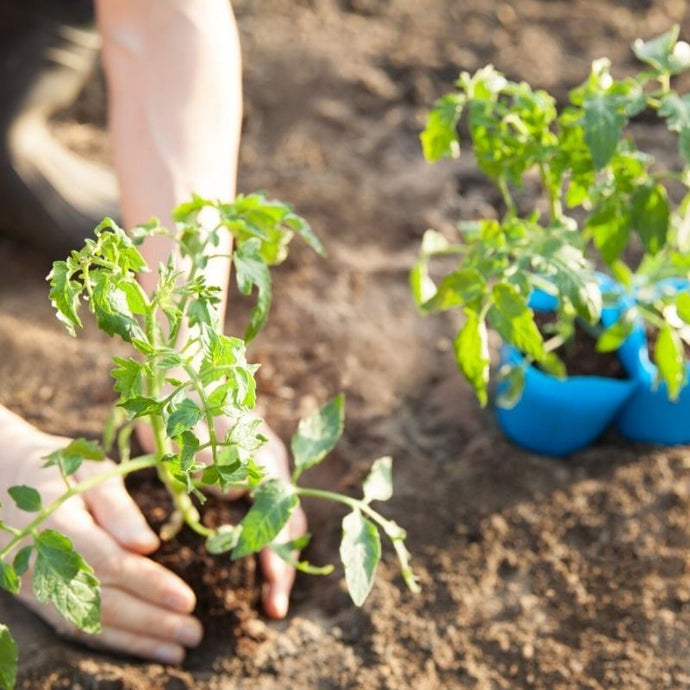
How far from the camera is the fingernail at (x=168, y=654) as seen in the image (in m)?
1.55

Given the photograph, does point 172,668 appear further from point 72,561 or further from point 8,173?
point 8,173

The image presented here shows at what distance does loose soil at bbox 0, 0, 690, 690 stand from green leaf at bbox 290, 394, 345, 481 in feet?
1.04

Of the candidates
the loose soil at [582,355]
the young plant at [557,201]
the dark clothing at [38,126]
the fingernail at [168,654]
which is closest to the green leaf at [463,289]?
the young plant at [557,201]

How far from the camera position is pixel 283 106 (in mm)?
2723

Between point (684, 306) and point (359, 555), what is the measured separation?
57cm

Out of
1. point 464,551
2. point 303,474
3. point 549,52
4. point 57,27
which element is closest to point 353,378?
point 303,474

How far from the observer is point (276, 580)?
165 centimetres

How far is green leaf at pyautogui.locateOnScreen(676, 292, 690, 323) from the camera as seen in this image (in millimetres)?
1428

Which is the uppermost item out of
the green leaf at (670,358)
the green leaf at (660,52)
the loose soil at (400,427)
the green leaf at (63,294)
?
the green leaf at (63,294)

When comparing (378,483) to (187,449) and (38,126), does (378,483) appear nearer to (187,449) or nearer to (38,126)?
(187,449)

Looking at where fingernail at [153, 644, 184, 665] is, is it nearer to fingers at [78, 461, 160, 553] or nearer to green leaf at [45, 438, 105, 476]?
fingers at [78, 461, 160, 553]

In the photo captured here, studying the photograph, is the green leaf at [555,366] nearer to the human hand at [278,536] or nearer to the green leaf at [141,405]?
the human hand at [278,536]

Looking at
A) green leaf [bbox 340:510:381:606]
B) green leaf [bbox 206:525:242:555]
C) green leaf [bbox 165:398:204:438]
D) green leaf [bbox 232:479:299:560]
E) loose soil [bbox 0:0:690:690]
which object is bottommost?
loose soil [bbox 0:0:690:690]

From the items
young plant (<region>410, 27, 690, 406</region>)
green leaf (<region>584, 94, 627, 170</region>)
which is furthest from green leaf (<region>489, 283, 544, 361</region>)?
Result: green leaf (<region>584, 94, 627, 170</region>)
